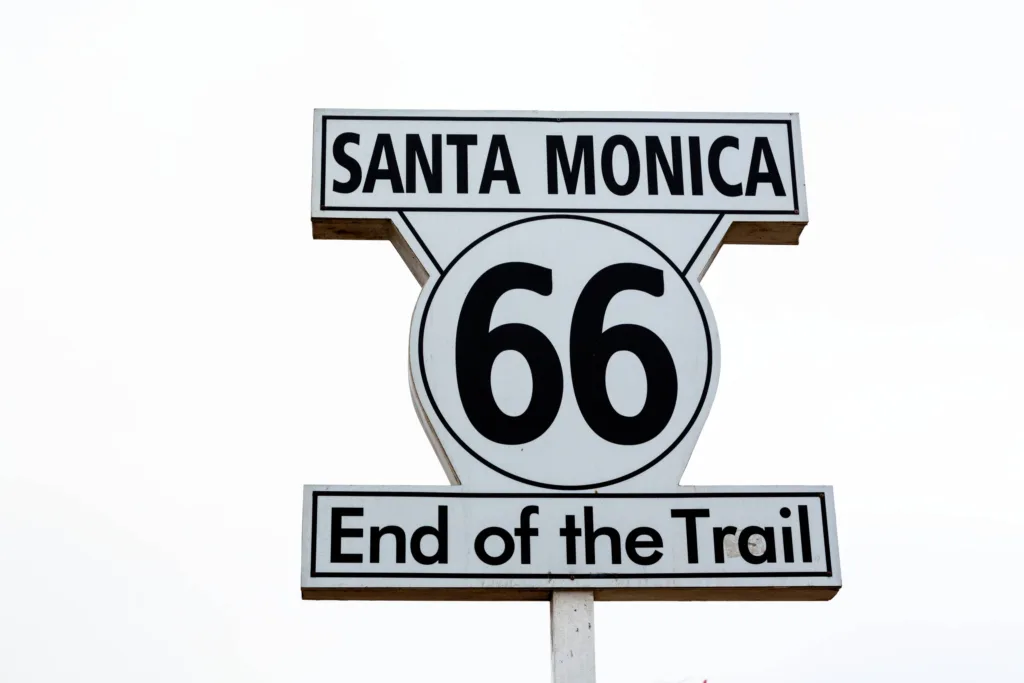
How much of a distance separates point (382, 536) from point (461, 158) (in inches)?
56.7

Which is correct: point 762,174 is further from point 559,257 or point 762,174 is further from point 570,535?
point 570,535

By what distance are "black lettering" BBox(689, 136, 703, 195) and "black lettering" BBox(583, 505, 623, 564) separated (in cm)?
130

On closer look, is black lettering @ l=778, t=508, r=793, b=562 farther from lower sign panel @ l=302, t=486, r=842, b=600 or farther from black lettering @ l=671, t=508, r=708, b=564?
black lettering @ l=671, t=508, r=708, b=564

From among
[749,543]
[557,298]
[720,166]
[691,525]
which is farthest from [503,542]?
[720,166]

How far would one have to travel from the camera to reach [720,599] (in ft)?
16.5

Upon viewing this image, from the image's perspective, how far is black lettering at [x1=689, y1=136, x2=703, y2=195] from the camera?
5539 mm

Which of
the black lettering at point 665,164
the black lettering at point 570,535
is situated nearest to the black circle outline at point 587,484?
the black lettering at point 570,535

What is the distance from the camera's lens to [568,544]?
493cm

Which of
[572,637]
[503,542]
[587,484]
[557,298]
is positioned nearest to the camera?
[572,637]

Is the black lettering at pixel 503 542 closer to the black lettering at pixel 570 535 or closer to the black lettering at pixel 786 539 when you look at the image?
the black lettering at pixel 570 535

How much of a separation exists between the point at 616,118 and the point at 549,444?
1316mm

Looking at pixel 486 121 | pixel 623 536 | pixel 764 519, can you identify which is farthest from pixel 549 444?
pixel 486 121

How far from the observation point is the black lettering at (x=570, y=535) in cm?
491

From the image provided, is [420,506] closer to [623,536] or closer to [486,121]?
[623,536]
